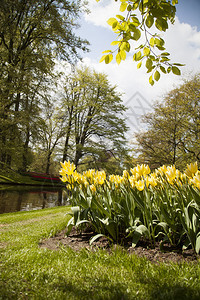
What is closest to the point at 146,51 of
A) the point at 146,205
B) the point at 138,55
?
the point at 138,55

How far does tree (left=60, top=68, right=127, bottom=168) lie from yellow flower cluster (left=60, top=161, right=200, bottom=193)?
1611 cm

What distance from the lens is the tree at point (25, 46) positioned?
34.5ft

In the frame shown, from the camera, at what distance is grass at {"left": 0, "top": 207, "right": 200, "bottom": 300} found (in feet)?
4.49

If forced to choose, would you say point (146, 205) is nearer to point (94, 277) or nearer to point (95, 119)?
point (94, 277)

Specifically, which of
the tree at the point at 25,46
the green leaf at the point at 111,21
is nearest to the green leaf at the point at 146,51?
the green leaf at the point at 111,21

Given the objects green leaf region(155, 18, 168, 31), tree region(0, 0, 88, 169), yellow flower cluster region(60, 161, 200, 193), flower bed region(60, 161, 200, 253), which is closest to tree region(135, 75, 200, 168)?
tree region(0, 0, 88, 169)

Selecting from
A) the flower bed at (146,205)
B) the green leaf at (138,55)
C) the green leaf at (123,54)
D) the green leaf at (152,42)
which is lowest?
the flower bed at (146,205)

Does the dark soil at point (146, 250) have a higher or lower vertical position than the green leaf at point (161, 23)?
lower

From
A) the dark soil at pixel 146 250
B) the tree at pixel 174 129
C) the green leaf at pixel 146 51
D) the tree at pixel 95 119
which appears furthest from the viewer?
the tree at pixel 95 119

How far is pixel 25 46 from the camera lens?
1291 cm

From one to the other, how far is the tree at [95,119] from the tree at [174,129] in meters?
4.05

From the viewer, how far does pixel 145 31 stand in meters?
2.18

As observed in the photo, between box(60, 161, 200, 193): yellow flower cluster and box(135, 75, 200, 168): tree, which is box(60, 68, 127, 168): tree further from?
box(60, 161, 200, 193): yellow flower cluster

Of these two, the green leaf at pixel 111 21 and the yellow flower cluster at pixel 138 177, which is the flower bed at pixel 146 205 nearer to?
the yellow flower cluster at pixel 138 177
